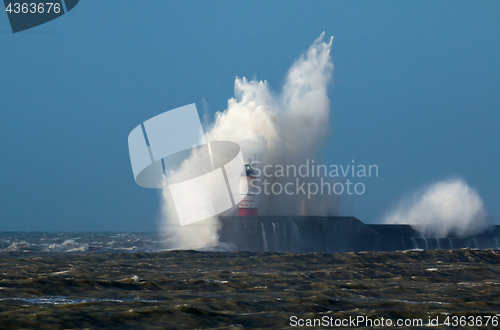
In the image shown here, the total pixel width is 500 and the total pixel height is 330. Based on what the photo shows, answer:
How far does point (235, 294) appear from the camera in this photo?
10.7 meters

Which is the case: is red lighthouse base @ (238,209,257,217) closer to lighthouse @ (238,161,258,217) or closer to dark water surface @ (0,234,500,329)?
lighthouse @ (238,161,258,217)

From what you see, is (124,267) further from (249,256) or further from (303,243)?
(303,243)

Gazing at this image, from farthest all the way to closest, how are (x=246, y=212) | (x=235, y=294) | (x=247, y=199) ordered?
(x=247, y=199)
(x=246, y=212)
(x=235, y=294)

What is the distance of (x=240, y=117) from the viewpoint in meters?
36.6

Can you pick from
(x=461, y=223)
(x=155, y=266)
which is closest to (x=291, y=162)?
(x=461, y=223)

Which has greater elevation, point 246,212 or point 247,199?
point 247,199

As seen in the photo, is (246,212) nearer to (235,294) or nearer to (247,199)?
(247,199)

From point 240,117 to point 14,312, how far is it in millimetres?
29606

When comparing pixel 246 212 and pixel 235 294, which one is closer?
pixel 235 294

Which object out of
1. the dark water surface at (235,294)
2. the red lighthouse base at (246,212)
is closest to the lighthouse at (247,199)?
the red lighthouse base at (246,212)

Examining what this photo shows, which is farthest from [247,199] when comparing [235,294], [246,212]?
[235,294]

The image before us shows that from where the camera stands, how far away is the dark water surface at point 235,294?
774 cm

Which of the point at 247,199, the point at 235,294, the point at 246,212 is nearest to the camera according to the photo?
the point at 235,294

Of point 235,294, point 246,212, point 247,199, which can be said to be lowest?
point 235,294
